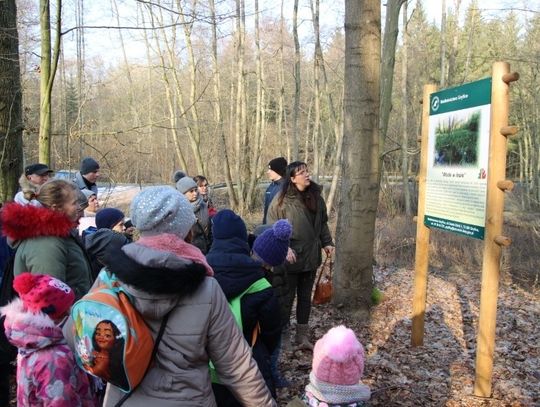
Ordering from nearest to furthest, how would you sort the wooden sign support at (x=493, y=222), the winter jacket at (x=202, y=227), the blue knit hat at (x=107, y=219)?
the wooden sign support at (x=493, y=222), the blue knit hat at (x=107, y=219), the winter jacket at (x=202, y=227)

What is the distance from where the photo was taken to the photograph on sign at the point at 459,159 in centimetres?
413

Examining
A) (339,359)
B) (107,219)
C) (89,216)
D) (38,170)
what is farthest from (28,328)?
A: (38,170)

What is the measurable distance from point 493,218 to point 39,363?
355 cm

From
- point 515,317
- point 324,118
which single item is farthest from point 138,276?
point 324,118

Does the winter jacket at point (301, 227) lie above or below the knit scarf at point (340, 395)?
above

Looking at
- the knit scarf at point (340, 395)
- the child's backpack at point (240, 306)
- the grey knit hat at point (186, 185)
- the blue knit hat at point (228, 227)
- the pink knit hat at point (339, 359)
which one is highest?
the grey knit hat at point (186, 185)

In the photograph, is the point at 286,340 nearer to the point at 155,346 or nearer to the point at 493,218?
the point at 493,218

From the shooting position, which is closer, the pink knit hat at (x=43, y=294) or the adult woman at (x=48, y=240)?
the pink knit hat at (x=43, y=294)

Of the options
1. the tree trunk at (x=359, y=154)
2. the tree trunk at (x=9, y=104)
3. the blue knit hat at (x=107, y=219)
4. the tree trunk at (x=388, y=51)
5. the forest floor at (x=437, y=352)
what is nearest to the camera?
the forest floor at (x=437, y=352)

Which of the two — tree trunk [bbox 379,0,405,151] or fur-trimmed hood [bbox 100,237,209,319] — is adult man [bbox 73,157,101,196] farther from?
tree trunk [bbox 379,0,405,151]

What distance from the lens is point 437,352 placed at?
5.24 metres

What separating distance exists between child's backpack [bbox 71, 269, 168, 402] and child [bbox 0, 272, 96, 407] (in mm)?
1032

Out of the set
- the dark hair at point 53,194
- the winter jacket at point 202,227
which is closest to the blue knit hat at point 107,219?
the dark hair at point 53,194

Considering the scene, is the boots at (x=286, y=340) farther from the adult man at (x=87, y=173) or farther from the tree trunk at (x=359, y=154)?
the adult man at (x=87, y=173)
